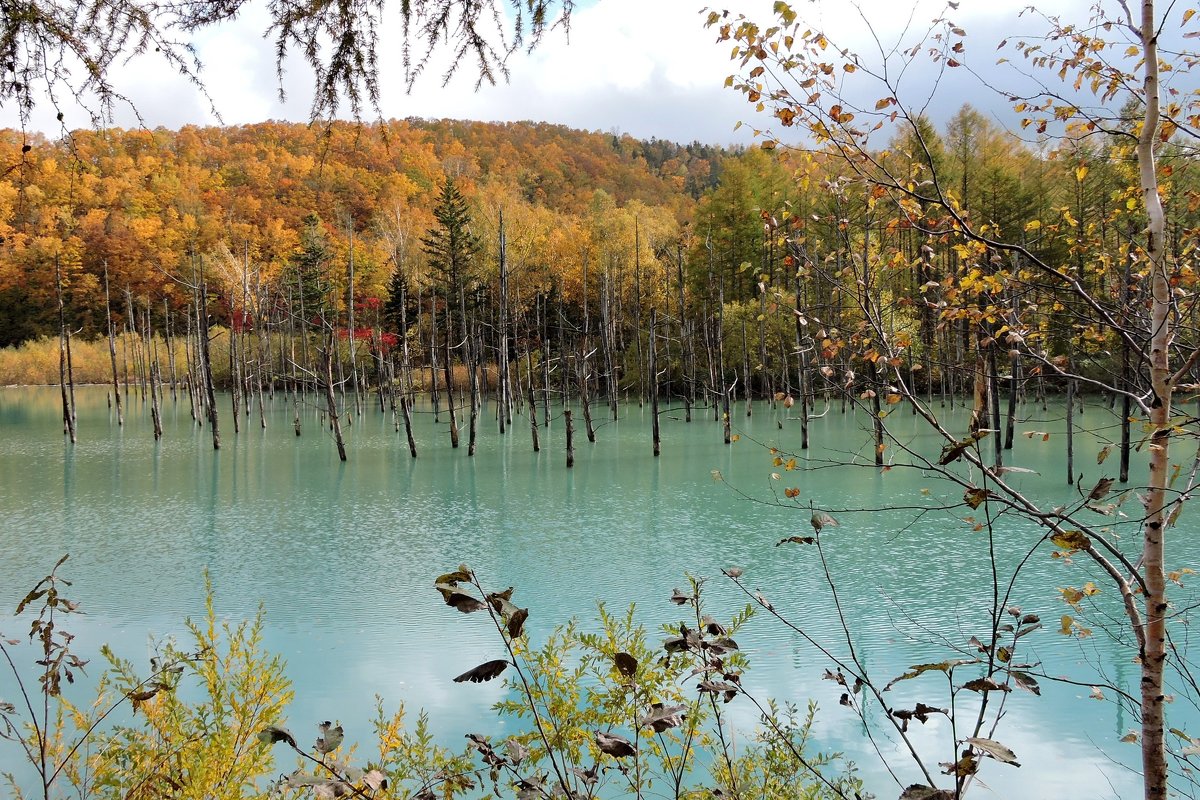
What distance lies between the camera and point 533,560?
32.0ft

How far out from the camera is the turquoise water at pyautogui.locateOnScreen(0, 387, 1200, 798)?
5672 mm

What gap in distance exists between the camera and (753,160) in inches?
1332

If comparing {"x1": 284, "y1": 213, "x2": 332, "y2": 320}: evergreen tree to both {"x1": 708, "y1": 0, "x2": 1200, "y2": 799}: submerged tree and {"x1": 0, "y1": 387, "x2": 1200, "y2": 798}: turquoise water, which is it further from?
{"x1": 708, "y1": 0, "x2": 1200, "y2": 799}: submerged tree

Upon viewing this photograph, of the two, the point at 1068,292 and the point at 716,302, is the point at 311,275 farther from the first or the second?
the point at 1068,292

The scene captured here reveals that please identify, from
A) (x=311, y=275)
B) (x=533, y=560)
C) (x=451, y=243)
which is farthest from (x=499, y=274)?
(x=533, y=560)

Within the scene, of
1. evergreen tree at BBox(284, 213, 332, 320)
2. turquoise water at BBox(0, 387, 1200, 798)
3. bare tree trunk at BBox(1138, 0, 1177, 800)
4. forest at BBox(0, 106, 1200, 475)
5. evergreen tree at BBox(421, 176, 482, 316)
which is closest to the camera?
bare tree trunk at BBox(1138, 0, 1177, 800)

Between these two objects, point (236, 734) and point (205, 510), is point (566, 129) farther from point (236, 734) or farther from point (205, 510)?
point (236, 734)

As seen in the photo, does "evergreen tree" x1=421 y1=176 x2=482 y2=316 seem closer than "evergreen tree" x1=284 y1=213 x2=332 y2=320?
Yes

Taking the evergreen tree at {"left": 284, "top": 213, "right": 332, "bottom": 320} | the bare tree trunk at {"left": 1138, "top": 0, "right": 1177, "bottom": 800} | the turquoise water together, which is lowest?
the turquoise water

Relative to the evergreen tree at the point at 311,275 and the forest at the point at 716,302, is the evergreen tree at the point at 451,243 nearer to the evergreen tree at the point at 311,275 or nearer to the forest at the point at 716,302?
the forest at the point at 716,302

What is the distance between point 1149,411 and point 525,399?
3308 cm

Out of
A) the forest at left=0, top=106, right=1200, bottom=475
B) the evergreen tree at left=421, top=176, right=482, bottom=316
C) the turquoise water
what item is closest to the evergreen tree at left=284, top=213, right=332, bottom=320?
the forest at left=0, top=106, right=1200, bottom=475

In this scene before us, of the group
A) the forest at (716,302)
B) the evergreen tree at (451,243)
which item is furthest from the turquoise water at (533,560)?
the evergreen tree at (451,243)

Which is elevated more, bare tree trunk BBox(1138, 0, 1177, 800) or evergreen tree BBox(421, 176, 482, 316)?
evergreen tree BBox(421, 176, 482, 316)
